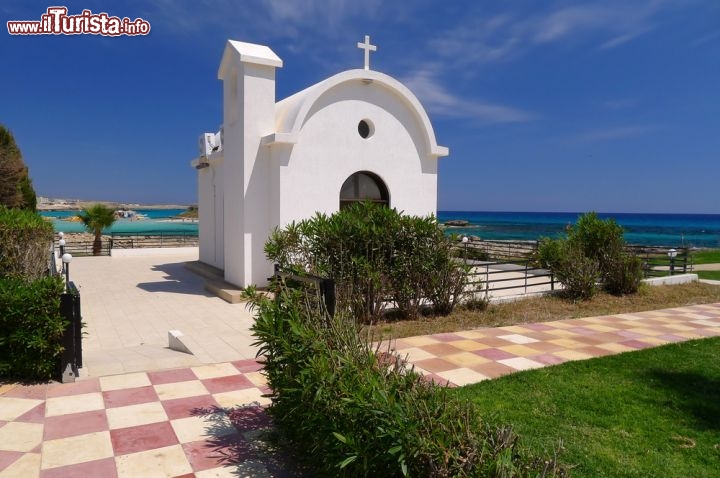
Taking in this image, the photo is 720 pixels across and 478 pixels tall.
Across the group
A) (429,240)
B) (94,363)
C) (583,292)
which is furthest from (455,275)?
(94,363)

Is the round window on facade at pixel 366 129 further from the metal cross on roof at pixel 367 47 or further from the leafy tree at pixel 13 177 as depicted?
the leafy tree at pixel 13 177

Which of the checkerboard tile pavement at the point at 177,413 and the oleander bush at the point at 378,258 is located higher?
the oleander bush at the point at 378,258

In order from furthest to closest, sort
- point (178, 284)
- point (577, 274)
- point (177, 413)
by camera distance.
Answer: point (178, 284) < point (577, 274) < point (177, 413)

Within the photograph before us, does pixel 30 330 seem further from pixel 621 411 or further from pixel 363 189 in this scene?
pixel 363 189

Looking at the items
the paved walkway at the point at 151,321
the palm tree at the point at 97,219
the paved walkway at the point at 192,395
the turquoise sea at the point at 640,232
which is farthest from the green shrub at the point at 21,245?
the palm tree at the point at 97,219

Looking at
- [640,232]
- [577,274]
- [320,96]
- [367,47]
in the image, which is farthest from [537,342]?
[640,232]

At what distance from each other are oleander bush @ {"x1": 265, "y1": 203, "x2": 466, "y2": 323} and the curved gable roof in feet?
10.4

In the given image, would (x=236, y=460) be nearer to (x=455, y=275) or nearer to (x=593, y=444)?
(x=593, y=444)

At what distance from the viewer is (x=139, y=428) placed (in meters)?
4.30

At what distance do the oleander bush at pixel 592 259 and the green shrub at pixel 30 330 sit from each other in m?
10.0

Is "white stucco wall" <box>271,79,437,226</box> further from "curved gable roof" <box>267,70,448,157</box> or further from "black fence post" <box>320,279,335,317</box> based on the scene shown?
"black fence post" <box>320,279,335,317</box>

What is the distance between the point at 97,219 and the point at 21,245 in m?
17.1

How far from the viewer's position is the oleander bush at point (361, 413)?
2.28m

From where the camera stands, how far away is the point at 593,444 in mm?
4055
